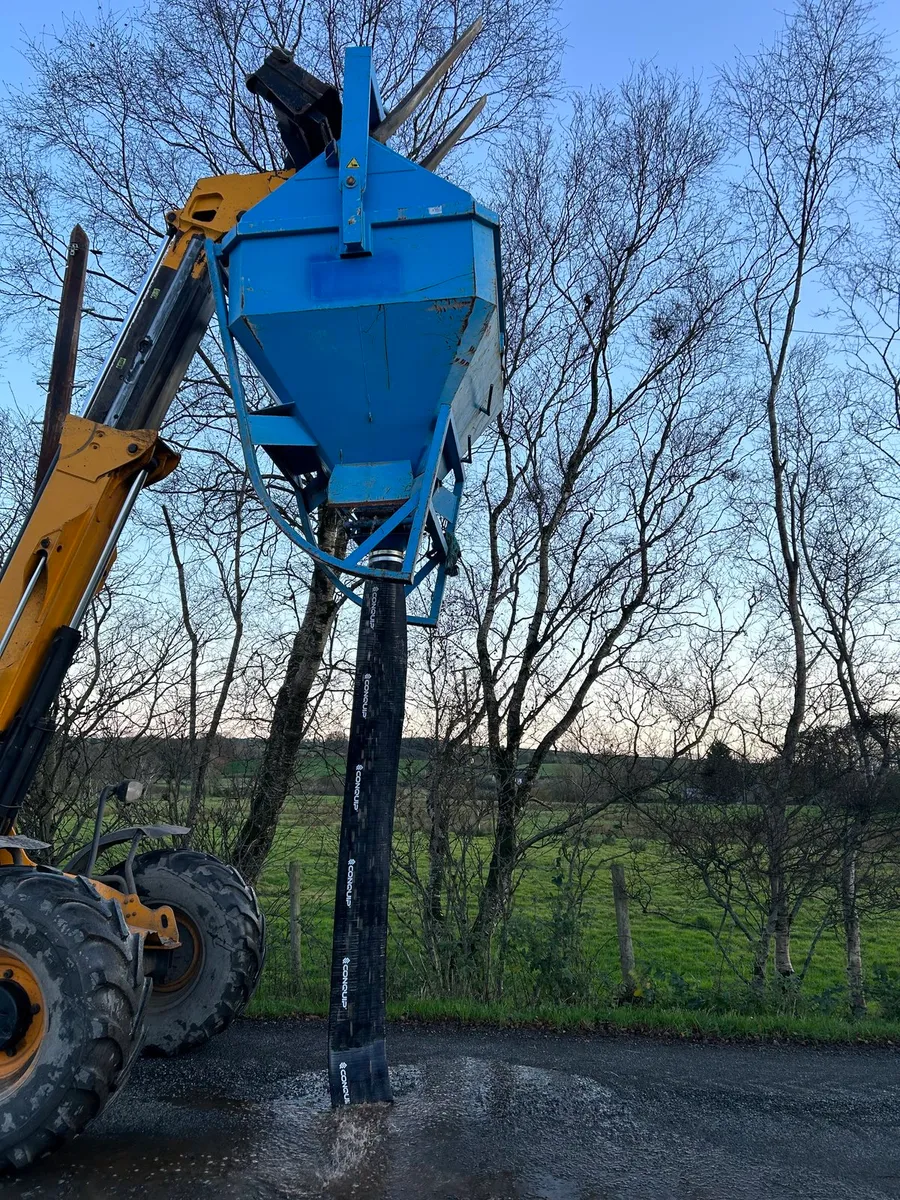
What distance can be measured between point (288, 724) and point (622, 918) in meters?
3.82

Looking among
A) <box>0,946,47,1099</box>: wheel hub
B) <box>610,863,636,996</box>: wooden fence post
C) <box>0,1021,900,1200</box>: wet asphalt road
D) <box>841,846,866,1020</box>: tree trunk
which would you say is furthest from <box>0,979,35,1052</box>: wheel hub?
<box>841,846,866,1020</box>: tree trunk

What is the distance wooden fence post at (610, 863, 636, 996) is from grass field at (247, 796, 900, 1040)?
4.1 inches

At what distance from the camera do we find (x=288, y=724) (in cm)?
938

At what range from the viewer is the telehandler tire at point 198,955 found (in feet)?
16.8

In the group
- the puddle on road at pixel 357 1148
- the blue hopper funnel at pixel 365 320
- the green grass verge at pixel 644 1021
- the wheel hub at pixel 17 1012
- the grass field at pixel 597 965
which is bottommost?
the puddle on road at pixel 357 1148

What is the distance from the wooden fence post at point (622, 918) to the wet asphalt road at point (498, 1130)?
2.96 meters

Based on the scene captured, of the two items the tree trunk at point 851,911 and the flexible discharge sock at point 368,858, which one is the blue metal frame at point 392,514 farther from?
the tree trunk at point 851,911

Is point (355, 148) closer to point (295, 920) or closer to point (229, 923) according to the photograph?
point (229, 923)

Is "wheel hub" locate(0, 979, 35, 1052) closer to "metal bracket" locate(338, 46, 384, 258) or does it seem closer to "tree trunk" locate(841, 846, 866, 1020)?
"metal bracket" locate(338, 46, 384, 258)

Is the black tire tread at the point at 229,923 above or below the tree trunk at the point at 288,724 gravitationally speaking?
below

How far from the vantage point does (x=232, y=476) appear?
391 inches

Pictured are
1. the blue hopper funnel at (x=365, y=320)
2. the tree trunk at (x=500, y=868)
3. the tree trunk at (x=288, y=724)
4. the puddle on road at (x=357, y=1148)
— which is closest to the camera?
the puddle on road at (x=357, y=1148)

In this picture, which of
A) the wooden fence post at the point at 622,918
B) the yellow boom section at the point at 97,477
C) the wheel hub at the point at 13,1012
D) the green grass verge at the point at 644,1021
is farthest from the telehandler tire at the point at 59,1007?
the wooden fence post at the point at 622,918

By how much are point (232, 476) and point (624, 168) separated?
6.14 metres
